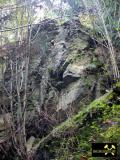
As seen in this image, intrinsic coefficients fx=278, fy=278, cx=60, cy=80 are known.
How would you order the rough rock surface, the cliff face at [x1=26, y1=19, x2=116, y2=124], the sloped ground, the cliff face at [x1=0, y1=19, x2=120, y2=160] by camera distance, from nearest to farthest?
the sloped ground
the cliff face at [x1=0, y1=19, x2=120, y2=160]
the rough rock surface
the cliff face at [x1=26, y1=19, x2=116, y2=124]

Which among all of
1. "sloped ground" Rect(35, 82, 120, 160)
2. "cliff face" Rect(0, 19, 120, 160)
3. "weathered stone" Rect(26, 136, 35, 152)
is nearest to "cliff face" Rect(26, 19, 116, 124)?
"cliff face" Rect(0, 19, 120, 160)

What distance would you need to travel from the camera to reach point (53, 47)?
353 inches

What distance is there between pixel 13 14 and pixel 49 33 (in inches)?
114

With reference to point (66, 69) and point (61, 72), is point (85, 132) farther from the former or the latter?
point (61, 72)

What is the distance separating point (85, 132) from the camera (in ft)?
15.5

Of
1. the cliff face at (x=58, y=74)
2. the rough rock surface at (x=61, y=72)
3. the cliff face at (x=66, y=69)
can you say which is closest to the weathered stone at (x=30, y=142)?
the cliff face at (x=58, y=74)

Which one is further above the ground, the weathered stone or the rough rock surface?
the rough rock surface

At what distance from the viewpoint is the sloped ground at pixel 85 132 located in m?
4.30

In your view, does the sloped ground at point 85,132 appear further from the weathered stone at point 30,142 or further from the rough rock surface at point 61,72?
the rough rock surface at point 61,72

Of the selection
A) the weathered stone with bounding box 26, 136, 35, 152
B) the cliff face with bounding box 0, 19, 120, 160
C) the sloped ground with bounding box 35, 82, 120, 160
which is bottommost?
the weathered stone with bounding box 26, 136, 35, 152

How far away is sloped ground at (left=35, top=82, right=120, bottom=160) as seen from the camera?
14.1ft

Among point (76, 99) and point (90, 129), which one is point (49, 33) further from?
point (90, 129)

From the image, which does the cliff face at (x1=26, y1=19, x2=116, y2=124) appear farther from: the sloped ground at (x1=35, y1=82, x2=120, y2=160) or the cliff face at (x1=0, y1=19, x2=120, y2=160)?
the sloped ground at (x1=35, y1=82, x2=120, y2=160)

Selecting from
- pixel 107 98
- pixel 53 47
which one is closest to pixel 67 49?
pixel 53 47
